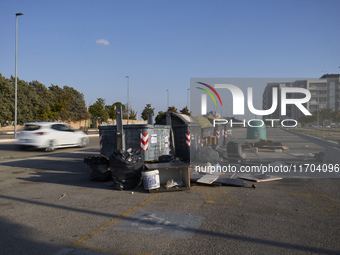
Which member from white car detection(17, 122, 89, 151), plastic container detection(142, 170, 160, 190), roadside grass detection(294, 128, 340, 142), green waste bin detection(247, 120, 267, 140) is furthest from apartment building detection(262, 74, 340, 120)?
white car detection(17, 122, 89, 151)

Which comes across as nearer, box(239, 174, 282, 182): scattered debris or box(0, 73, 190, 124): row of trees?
box(239, 174, 282, 182): scattered debris

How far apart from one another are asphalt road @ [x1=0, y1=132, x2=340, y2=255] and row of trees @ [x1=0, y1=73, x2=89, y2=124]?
40.8 metres

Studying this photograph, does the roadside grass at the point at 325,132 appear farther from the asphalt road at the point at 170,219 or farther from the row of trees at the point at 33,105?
the row of trees at the point at 33,105

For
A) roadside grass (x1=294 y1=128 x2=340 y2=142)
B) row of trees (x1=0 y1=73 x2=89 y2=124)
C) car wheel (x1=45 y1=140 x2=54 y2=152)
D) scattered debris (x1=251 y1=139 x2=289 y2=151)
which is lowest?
car wheel (x1=45 y1=140 x2=54 y2=152)

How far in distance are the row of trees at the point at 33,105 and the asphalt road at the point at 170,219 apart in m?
40.8

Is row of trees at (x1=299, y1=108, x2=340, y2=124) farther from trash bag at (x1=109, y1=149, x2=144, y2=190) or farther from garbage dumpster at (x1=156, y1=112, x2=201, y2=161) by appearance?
trash bag at (x1=109, y1=149, x2=144, y2=190)

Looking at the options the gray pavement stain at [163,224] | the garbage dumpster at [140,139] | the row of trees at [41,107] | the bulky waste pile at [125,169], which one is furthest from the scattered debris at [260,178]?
the row of trees at [41,107]

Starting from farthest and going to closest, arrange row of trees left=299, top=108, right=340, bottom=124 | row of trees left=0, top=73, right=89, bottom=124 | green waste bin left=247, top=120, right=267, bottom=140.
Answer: row of trees left=0, top=73, right=89, bottom=124, green waste bin left=247, top=120, right=267, bottom=140, row of trees left=299, top=108, right=340, bottom=124

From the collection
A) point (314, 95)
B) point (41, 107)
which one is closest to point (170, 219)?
point (314, 95)

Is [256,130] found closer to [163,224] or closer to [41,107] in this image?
[163,224]

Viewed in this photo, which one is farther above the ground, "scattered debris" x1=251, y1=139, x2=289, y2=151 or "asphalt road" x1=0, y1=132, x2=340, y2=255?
"scattered debris" x1=251, y1=139, x2=289, y2=151

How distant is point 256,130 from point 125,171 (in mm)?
6163

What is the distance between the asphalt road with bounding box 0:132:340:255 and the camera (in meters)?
3.36

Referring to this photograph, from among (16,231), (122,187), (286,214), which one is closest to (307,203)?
(286,214)
